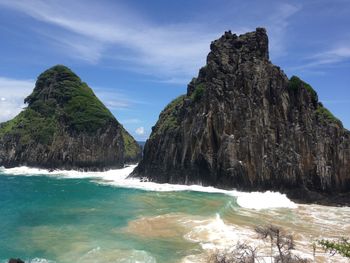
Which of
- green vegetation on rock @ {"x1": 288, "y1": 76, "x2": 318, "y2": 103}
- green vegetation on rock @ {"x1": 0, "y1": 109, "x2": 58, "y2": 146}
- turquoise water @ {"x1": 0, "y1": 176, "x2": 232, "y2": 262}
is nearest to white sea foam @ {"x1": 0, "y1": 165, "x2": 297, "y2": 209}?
turquoise water @ {"x1": 0, "y1": 176, "x2": 232, "y2": 262}

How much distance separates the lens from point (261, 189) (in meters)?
81.4

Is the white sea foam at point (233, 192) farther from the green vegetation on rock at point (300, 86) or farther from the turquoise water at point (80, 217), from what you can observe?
the green vegetation on rock at point (300, 86)

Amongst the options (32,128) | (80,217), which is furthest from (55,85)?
(80,217)

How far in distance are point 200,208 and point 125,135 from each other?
437ft

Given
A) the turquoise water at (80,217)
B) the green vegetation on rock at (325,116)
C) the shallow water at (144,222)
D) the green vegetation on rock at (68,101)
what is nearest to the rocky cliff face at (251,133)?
the green vegetation on rock at (325,116)

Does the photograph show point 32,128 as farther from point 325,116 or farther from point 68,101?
point 325,116

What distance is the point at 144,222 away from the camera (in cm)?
5328

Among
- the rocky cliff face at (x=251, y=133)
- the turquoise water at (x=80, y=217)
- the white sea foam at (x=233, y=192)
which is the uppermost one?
the rocky cliff face at (x=251, y=133)

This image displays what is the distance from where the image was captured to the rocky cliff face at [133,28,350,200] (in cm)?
8056

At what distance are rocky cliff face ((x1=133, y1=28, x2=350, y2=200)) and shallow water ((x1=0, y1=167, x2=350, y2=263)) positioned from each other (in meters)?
6.36

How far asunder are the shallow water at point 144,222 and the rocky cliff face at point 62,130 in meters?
51.8

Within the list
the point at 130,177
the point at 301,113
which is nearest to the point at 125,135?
the point at 130,177

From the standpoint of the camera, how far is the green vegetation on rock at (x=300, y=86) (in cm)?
9031

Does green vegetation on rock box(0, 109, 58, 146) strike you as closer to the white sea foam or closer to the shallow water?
the white sea foam
